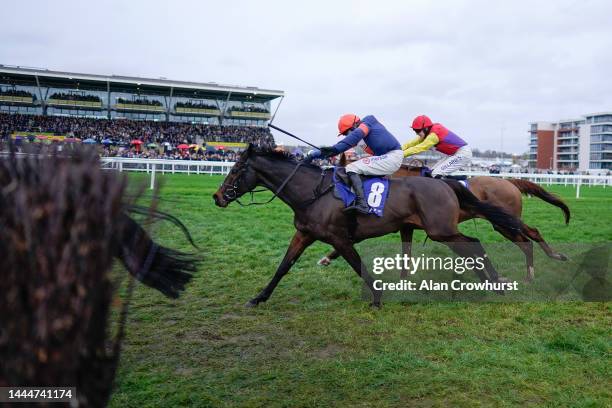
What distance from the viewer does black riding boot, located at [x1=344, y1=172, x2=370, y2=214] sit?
561 cm

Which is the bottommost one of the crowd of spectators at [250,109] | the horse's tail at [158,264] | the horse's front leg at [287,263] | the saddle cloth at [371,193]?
the horse's front leg at [287,263]

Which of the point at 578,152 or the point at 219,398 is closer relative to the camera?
the point at 219,398

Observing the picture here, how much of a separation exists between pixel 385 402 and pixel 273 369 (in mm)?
908

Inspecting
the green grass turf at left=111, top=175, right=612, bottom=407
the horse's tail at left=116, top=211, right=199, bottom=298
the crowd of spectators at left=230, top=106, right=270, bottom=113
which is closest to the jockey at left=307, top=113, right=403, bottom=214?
the green grass turf at left=111, top=175, right=612, bottom=407

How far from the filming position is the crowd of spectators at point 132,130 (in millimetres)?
47594

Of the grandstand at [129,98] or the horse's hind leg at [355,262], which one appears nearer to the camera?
the horse's hind leg at [355,262]

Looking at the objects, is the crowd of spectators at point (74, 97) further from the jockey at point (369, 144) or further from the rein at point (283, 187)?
the jockey at point (369, 144)

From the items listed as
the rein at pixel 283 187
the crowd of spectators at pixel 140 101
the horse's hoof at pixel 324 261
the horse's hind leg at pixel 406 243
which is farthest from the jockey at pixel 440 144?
the crowd of spectators at pixel 140 101

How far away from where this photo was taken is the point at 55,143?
6.95 feet

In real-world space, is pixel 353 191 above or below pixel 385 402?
above

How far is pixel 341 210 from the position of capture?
5.63 m

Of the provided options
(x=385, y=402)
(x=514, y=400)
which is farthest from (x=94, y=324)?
(x=514, y=400)

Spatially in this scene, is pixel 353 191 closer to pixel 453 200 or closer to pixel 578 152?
pixel 453 200

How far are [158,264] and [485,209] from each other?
4.55 m
